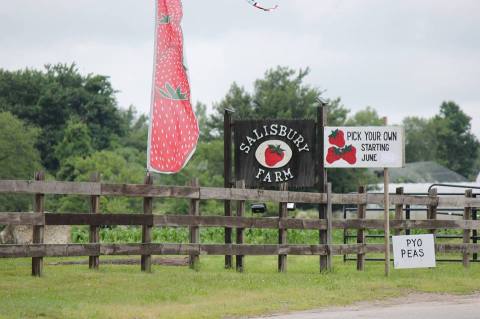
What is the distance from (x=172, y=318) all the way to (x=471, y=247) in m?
11.2

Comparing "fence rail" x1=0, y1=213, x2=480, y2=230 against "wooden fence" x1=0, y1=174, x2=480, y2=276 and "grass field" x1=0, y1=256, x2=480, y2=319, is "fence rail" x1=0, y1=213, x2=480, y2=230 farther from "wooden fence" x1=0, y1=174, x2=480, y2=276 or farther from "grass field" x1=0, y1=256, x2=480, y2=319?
"grass field" x1=0, y1=256, x2=480, y2=319

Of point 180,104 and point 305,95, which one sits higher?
point 305,95

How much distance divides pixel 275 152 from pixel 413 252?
357cm

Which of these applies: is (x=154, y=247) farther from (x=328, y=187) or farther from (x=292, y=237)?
(x=292, y=237)

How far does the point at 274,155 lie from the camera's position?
22094 millimetres

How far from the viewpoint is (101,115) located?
89.9 meters

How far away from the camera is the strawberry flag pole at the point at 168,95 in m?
21.4

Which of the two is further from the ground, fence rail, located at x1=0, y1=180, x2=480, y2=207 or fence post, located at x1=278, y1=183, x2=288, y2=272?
fence rail, located at x1=0, y1=180, x2=480, y2=207

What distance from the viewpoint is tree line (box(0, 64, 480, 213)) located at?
233 ft

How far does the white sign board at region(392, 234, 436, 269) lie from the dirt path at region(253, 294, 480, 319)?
2827 mm

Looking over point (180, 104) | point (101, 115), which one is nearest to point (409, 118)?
point (101, 115)

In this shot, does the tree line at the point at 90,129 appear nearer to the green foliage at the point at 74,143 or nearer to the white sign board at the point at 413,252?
the green foliage at the point at 74,143

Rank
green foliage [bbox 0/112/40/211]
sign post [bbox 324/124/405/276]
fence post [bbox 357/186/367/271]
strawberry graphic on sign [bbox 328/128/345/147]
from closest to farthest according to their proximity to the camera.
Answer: sign post [bbox 324/124/405/276], strawberry graphic on sign [bbox 328/128/345/147], fence post [bbox 357/186/367/271], green foliage [bbox 0/112/40/211]

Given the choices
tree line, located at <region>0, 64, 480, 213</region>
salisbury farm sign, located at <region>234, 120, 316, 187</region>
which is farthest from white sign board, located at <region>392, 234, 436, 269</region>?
tree line, located at <region>0, 64, 480, 213</region>
